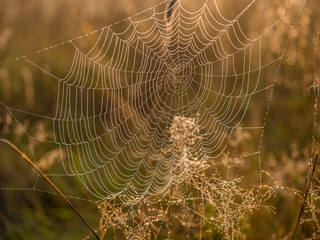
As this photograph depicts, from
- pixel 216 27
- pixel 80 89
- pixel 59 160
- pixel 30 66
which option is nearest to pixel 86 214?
pixel 59 160

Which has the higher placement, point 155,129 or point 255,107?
point 255,107

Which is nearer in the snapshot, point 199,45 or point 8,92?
point 8,92

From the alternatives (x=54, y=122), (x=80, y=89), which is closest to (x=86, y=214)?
(x=54, y=122)

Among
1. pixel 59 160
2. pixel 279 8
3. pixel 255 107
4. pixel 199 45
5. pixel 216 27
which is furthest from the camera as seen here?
pixel 199 45

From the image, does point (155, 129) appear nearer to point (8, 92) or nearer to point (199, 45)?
point (199, 45)

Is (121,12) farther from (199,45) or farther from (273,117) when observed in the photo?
(273,117)

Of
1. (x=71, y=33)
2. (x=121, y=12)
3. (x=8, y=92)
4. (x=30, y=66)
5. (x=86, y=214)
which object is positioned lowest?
(x=86, y=214)

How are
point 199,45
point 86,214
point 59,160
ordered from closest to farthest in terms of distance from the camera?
point 86,214
point 59,160
point 199,45
